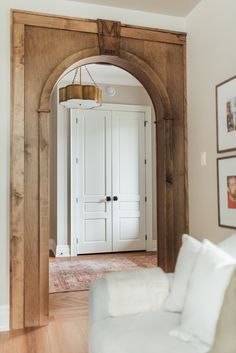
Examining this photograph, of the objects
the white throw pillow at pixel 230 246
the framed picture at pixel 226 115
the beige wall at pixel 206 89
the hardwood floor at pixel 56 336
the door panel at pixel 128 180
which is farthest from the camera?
the door panel at pixel 128 180

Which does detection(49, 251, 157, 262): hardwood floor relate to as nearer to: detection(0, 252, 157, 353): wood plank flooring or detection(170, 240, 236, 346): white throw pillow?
detection(0, 252, 157, 353): wood plank flooring

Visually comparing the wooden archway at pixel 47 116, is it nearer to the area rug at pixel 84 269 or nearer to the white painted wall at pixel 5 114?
the white painted wall at pixel 5 114

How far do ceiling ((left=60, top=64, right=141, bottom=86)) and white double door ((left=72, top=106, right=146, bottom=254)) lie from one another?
0.51 metres

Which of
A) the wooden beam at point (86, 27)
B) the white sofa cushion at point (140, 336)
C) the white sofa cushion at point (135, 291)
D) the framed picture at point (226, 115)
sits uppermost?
the wooden beam at point (86, 27)

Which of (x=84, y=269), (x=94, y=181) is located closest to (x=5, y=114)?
(x=84, y=269)

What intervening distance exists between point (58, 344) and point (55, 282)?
162 centimetres

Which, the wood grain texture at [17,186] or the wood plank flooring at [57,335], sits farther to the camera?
the wood grain texture at [17,186]

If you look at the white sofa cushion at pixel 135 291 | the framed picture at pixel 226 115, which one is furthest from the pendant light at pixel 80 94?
the white sofa cushion at pixel 135 291

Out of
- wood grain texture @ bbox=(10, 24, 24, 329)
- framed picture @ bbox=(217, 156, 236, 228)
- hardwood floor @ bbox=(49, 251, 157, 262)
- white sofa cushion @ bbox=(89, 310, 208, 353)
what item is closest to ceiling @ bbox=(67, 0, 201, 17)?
wood grain texture @ bbox=(10, 24, 24, 329)

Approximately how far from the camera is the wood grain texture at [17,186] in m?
2.77

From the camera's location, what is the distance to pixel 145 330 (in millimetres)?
1657

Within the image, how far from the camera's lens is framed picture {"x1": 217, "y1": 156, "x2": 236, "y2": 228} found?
2.56 meters

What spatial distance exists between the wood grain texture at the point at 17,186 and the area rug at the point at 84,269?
98 cm

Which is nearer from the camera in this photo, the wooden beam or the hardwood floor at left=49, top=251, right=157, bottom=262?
the wooden beam
